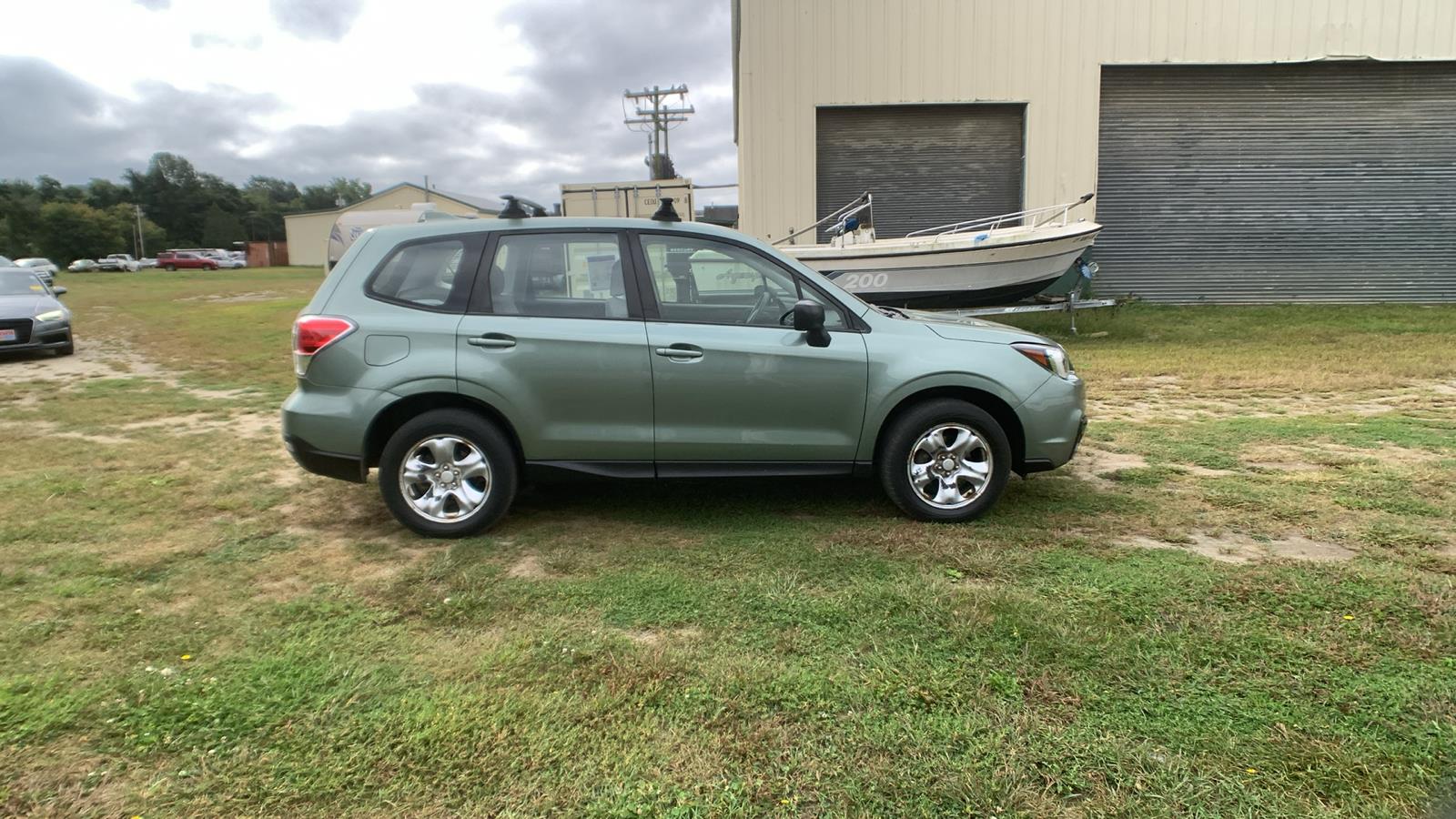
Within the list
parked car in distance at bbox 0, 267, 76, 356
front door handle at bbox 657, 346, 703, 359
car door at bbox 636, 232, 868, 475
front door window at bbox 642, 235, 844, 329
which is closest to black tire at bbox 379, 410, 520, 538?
car door at bbox 636, 232, 868, 475

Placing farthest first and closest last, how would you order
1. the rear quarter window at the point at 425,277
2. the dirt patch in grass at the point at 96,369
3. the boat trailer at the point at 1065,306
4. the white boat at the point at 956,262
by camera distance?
1. the boat trailer at the point at 1065,306
2. the white boat at the point at 956,262
3. the dirt patch in grass at the point at 96,369
4. the rear quarter window at the point at 425,277

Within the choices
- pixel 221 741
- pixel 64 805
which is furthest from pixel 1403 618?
pixel 64 805

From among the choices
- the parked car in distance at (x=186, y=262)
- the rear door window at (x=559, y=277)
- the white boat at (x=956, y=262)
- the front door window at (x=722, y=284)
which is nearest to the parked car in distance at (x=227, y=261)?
the parked car in distance at (x=186, y=262)

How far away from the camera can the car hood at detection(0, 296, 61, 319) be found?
1183 centimetres

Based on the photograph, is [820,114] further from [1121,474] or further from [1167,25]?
[1121,474]

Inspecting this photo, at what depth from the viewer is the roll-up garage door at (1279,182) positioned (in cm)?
1588

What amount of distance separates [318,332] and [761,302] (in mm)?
2209

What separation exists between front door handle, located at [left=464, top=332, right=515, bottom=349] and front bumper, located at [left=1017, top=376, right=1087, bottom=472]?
8.60 ft

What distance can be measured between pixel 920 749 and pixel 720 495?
2.80 metres

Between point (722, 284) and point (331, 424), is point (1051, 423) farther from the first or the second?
point (331, 424)

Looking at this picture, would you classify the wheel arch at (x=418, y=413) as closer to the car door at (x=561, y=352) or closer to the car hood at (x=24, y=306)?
the car door at (x=561, y=352)

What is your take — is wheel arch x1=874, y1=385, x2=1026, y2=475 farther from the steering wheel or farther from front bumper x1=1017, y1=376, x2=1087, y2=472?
the steering wheel

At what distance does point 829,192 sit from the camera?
1602cm

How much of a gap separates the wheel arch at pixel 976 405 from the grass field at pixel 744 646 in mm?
Result: 368
